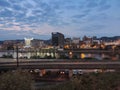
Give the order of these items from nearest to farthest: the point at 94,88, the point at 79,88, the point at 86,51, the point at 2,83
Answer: the point at 2,83, the point at 79,88, the point at 94,88, the point at 86,51

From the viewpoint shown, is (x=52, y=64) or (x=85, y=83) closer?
(x=85, y=83)

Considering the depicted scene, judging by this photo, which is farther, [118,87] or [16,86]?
[118,87]

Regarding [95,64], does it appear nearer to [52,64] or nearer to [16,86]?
[52,64]

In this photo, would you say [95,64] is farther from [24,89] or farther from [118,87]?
[24,89]

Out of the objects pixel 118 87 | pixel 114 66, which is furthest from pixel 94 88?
pixel 114 66

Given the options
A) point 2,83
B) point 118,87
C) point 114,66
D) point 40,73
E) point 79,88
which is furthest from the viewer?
point 40,73

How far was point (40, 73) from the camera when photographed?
307 ft

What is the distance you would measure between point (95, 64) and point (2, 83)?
62.5 metres

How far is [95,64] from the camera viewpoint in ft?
244

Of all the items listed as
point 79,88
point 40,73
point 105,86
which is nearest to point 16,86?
point 79,88

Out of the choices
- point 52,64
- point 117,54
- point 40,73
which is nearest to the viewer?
point 52,64

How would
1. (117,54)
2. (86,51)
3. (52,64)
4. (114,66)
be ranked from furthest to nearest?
(86,51)
(117,54)
(52,64)
(114,66)

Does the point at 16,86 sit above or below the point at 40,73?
above

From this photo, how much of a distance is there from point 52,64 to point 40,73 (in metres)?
16.9
